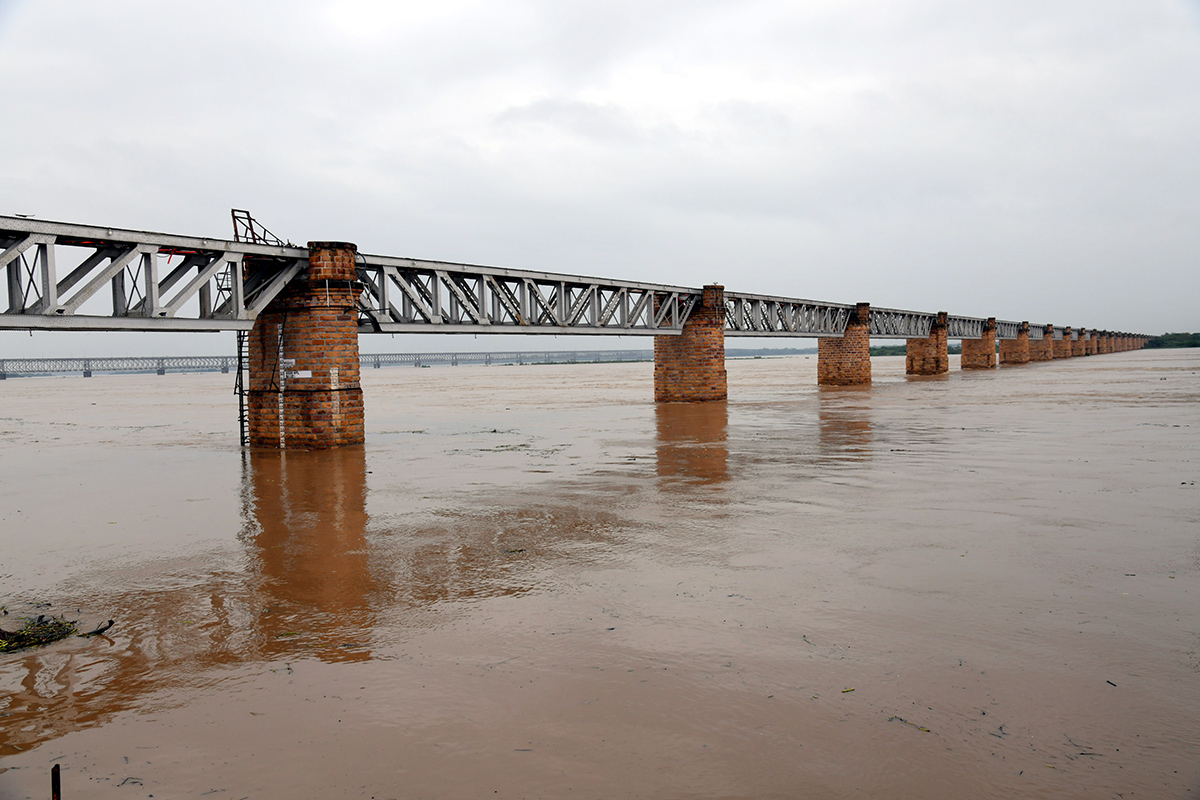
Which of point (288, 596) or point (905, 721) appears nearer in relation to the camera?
point (905, 721)

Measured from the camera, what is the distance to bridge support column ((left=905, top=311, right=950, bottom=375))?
49.0m

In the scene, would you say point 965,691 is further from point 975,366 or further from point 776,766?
point 975,366

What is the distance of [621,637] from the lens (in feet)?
14.0

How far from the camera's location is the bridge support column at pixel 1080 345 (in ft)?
296

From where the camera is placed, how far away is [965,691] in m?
3.54

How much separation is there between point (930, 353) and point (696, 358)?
28.3 metres

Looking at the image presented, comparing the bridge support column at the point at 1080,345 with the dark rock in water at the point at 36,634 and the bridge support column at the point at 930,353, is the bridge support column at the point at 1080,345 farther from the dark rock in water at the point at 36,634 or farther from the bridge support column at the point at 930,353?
the dark rock in water at the point at 36,634

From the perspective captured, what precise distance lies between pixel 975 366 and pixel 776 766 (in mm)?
61491

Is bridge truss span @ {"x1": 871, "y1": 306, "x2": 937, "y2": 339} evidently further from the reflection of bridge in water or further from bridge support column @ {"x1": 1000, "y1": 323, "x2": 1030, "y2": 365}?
the reflection of bridge in water

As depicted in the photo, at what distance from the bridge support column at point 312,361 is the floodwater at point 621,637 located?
4506 millimetres

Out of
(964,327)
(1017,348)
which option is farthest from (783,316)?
(1017,348)

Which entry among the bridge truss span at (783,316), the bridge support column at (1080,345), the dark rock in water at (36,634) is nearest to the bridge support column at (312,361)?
the dark rock in water at (36,634)

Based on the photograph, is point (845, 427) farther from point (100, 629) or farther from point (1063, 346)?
point (1063, 346)

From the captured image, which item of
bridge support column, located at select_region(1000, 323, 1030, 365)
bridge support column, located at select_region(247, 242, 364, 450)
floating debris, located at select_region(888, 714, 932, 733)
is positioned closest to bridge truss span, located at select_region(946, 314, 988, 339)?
bridge support column, located at select_region(1000, 323, 1030, 365)
